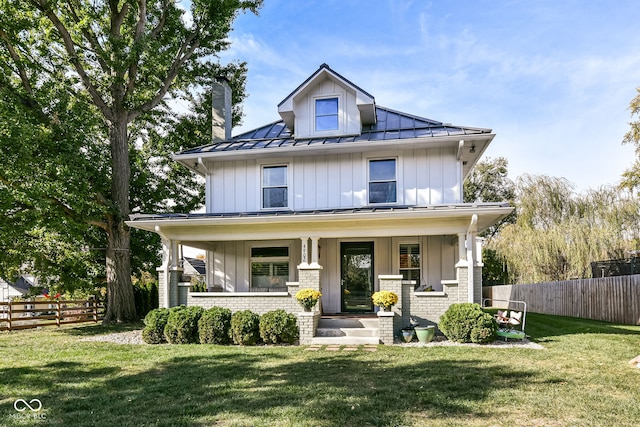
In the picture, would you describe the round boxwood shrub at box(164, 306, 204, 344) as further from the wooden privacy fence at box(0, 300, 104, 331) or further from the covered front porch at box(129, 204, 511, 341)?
the wooden privacy fence at box(0, 300, 104, 331)

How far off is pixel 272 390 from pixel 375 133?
915cm

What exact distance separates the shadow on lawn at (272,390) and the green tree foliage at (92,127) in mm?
7233

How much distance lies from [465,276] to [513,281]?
13929mm

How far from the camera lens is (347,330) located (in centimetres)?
1078

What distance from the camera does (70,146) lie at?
45.7ft

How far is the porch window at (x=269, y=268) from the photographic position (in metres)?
13.6

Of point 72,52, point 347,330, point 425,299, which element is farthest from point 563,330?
point 72,52

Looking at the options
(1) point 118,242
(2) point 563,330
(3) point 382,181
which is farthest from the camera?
(1) point 118,242

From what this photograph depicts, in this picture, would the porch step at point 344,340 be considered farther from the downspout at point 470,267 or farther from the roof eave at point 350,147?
the roof eave at point 350,147

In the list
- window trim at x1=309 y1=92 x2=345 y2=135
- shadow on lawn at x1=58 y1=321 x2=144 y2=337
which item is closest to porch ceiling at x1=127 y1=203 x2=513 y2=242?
window trim at x1=309 y1=92 x2=345 y2=135

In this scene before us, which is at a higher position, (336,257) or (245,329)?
(336,257)

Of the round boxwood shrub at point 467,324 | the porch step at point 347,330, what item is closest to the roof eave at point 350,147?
the round boxwood shrub at point 467,324

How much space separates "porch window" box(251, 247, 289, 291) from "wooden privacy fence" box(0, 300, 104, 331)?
25.0ft

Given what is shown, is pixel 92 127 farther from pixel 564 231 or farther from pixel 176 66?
pixel 564 231
